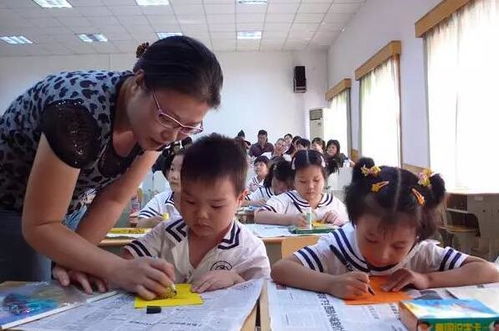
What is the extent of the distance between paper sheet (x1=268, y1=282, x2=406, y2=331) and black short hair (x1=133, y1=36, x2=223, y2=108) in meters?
0.42

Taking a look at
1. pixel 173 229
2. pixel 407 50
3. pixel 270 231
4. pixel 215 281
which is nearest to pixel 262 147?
pixel 407 50

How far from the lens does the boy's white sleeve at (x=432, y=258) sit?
120 cm

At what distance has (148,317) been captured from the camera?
86 cm

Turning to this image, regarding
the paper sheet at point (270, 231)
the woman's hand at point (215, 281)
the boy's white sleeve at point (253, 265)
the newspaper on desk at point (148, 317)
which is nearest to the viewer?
the newspaper on desk at point (148, 317)

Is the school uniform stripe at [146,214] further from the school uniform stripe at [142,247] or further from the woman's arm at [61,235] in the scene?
the woman's arm at [61,235]

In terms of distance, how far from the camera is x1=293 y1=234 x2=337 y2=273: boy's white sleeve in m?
1.19

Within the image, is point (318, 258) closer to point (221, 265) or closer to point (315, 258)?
point (315, 258)

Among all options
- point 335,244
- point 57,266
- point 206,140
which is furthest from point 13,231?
point 335,244

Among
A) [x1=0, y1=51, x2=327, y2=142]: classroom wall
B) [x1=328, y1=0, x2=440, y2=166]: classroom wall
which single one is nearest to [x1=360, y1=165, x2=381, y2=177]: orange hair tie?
[x1=328, y1=0, x2=440, y2=166]: classroom wall

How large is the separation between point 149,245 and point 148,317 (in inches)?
19.2

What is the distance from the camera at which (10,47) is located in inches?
383

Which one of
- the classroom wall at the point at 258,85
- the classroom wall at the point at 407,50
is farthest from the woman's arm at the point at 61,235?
Result: the classroom wall at the point at 258,85

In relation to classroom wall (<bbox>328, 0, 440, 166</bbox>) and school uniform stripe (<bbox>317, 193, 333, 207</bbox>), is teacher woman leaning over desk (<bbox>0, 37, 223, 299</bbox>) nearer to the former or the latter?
school uniform stripe (<bbox>317, 193, 333, 207</bbox>)

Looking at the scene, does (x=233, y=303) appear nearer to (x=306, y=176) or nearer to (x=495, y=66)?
(x=306, y=176)
